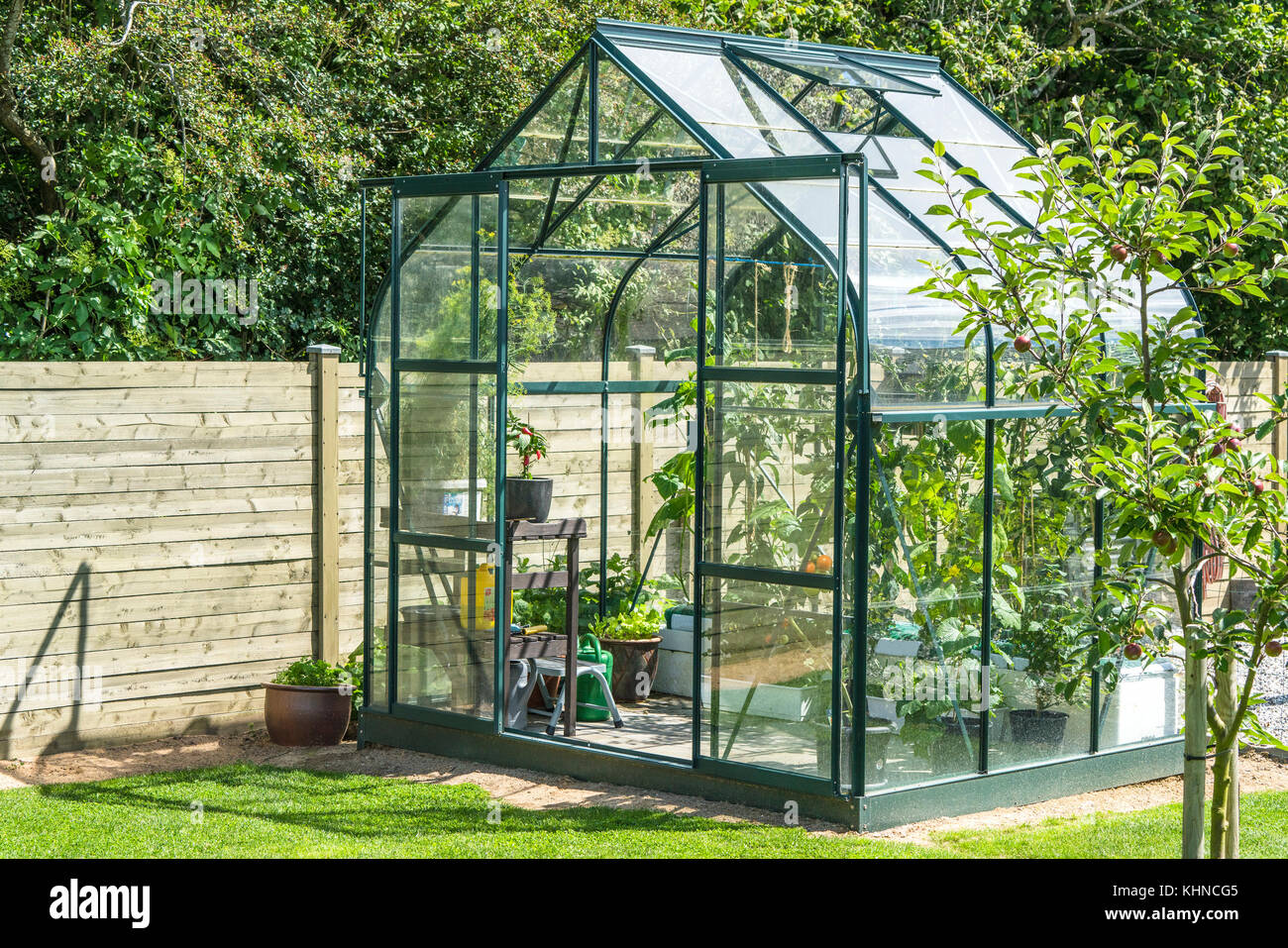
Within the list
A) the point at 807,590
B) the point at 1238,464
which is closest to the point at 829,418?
the point at 807,590

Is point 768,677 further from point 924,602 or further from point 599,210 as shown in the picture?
point 599,210

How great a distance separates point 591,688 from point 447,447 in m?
1.59

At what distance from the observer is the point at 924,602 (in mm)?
6090

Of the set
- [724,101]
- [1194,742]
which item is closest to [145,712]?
[724,101]

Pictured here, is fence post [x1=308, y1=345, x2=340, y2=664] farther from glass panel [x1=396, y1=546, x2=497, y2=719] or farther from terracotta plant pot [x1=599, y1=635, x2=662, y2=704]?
terracotta plant pot [x1=599, y1=635, x2=662, y2=704]

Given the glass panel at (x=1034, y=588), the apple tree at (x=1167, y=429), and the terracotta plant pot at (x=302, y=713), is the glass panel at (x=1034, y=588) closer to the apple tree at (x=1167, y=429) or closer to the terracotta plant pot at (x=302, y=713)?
the apple tree at (x=1167, y=429)

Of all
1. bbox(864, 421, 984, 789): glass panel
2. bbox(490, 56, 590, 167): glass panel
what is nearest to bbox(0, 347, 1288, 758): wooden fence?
bbox(490, 56, 590, 167): glass panel

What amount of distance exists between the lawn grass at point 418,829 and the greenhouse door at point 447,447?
2.55 feet

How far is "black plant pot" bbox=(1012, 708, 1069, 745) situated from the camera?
6508 millimetres

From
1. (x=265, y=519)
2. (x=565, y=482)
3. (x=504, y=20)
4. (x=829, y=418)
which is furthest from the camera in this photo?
(x=504, y=20)

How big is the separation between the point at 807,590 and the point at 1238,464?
7.89ft

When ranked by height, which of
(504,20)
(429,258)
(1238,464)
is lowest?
(1238,464)

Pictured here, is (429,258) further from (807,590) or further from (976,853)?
(976,853)

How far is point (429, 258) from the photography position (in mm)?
7461
